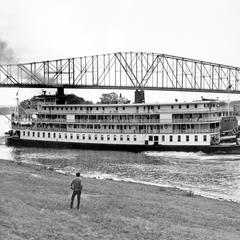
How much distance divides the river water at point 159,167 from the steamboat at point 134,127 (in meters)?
3.14

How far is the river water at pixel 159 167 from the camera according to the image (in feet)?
114

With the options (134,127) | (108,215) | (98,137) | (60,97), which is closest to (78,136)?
(98,137)

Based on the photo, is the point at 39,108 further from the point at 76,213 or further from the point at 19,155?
the point at 76,213

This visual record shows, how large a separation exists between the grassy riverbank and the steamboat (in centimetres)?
3639

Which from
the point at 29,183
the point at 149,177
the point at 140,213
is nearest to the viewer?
the point at 140,213

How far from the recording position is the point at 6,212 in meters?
15.2

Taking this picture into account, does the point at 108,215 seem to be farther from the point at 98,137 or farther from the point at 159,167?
the point at 98,137

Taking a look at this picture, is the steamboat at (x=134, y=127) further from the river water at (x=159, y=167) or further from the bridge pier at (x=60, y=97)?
the bridge pier at (x=60, y=97)

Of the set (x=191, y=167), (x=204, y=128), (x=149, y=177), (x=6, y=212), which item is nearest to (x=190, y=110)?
(x=204, y=128)

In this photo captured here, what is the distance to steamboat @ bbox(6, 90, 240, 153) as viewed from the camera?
2429 inches

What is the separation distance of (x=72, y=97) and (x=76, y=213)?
286ft

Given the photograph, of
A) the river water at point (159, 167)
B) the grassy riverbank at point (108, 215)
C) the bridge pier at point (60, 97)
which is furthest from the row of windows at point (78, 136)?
the grassy riverbank at point (108, 215)

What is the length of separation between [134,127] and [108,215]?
50260 millimetres

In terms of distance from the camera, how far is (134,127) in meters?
67.8
